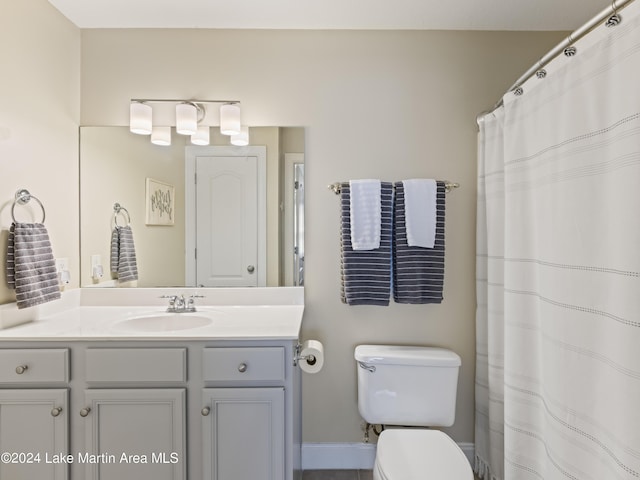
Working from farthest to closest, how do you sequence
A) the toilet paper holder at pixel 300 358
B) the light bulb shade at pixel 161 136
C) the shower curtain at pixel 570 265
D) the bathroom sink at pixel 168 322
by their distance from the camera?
the light bulb shade at pixel 161 136 < the bathroom sink at pixel 168 322 < the toilet paper holder at pixel 300 358 < the shower curtain at pixel 570 265

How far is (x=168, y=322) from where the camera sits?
177cm

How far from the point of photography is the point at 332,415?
77.9 inches

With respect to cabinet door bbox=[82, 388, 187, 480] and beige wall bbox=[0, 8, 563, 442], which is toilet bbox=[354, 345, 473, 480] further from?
cabinet door bbox=[82, 388, 187, 480]

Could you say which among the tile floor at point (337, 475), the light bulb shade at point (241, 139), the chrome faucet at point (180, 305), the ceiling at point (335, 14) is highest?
the ceiling at point (335, 14)

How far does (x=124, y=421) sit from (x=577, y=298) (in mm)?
1643

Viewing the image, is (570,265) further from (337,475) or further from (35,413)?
(35,413)

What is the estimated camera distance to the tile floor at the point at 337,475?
1.90m

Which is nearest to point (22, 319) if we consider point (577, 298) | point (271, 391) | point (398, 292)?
point (271, 391)

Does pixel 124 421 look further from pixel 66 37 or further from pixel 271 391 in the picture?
pixel 66 37

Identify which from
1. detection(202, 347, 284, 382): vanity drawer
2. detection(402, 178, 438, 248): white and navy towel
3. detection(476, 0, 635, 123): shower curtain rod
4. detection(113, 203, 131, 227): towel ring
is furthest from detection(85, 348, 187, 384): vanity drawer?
detection(476, 0, 635, 123): shower curtain rod

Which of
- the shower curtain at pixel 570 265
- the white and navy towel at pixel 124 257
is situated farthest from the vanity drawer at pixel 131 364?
the shower curtain at pixel 570 265

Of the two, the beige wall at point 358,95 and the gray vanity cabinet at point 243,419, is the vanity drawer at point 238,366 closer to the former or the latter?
the gray vanity cabinet at point 243,419

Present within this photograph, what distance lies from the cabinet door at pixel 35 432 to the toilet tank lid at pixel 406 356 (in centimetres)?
126

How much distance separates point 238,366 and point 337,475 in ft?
3.37
